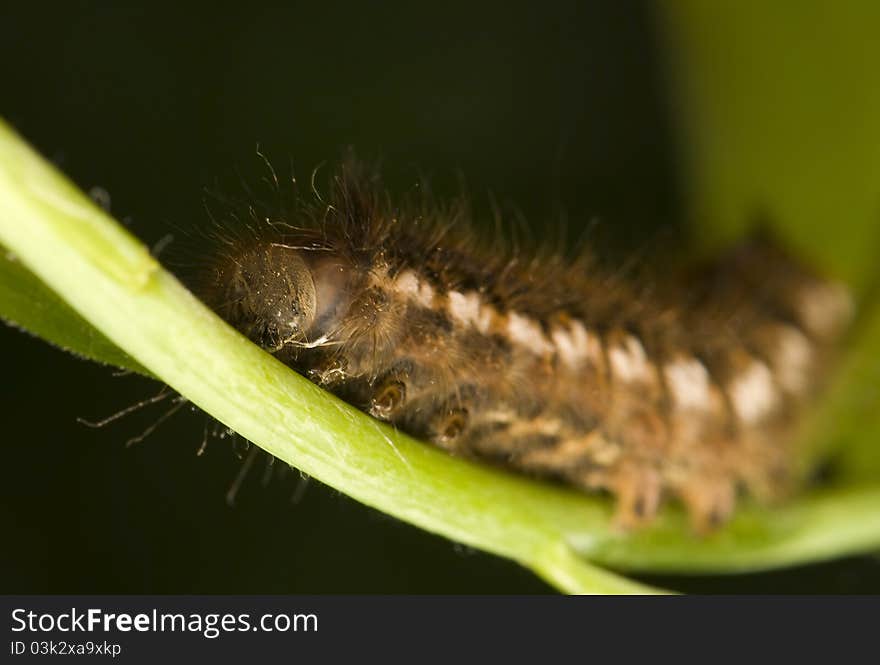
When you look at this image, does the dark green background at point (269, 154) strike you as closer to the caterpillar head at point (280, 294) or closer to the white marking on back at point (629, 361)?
the white marking on back at point (629, 361)

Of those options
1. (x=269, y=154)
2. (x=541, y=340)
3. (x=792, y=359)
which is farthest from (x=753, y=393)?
(x=269, y=154)

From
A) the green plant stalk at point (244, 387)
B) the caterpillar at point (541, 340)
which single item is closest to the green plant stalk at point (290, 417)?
the green plant stalk at point (244, 387)

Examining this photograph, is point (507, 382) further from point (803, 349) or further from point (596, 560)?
point (803, 349)

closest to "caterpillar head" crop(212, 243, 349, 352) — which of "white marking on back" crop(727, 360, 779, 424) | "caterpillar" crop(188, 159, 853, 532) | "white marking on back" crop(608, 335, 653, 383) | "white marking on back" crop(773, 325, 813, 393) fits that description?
"caterpillar" crop(188, 159, 853, 532)

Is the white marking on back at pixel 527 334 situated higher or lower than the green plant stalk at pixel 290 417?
higher

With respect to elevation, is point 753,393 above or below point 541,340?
above

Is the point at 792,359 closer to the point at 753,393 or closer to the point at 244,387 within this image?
the point at 753,393

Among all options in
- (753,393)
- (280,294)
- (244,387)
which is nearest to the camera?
(244,387)
